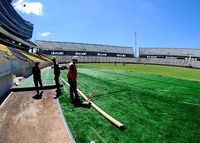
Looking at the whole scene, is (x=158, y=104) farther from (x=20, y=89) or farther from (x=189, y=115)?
(x=20, y=89)

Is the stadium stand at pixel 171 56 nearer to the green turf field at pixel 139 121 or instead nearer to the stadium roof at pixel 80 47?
the stadium roof at pixel 80 47

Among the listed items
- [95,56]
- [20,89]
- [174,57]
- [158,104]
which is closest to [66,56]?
[95,56]

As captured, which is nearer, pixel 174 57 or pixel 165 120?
pixel 165 120

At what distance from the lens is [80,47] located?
330 ft

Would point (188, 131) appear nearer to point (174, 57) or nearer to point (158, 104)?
point (158, 104)

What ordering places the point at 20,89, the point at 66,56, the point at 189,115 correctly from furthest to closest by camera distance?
the point at 66,56 → the point at 20,89 → the point at 189,115

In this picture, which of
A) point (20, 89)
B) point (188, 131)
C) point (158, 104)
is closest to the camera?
point (188, 131)

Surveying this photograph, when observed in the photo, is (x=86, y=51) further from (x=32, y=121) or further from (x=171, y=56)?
(x=32, y=121)

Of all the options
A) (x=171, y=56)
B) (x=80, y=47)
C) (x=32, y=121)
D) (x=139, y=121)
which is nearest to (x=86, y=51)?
(x=80, y=47)

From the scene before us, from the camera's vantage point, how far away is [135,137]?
18.4 ft

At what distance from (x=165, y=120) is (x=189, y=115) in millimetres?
1179

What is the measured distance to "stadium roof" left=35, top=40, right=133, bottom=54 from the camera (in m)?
91.7

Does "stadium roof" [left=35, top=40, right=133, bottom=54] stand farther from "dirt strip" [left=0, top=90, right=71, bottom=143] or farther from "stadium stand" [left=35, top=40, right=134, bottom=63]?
"dirt strip" [left=0, top=90, right=71, bottom=143]

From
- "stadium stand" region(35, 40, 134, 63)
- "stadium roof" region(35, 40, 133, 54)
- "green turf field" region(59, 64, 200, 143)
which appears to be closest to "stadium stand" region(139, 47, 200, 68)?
"stadium stand" region(35, 40, 134, 63)
